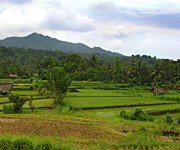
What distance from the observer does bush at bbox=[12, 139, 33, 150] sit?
46.4 feet

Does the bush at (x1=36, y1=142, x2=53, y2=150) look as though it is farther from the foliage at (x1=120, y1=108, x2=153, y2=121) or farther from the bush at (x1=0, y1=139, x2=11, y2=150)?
the foliage at (x1=120, y1=108, x2=153, y2=121)

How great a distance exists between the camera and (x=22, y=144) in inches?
563

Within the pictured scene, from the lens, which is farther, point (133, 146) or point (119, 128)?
point (119, 128)

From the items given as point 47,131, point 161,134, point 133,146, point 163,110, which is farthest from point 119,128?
point 163,110

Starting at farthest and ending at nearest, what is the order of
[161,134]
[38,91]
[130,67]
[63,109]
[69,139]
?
[130,67], [38,91], [63,109], [161,134], [69,139]

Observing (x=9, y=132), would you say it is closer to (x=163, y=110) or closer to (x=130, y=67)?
(x=163, y=110)

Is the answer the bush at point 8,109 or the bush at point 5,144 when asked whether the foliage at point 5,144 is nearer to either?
the bush at point 5,144

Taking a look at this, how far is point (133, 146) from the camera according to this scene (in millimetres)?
17297

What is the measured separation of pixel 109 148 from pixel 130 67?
64.4 meters

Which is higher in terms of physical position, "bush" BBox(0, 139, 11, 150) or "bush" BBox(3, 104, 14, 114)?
"bush" BBox(0, 139, 11, 150)

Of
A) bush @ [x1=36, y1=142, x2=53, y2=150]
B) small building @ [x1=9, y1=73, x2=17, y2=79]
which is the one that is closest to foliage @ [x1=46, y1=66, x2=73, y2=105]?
bush @ [x1=36, y1=142, x2=53, y2=150]

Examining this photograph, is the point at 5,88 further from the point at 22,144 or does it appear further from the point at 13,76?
the point at 22,144

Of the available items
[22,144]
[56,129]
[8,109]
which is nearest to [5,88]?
[8,109]

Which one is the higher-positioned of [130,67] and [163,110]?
[130,67]
